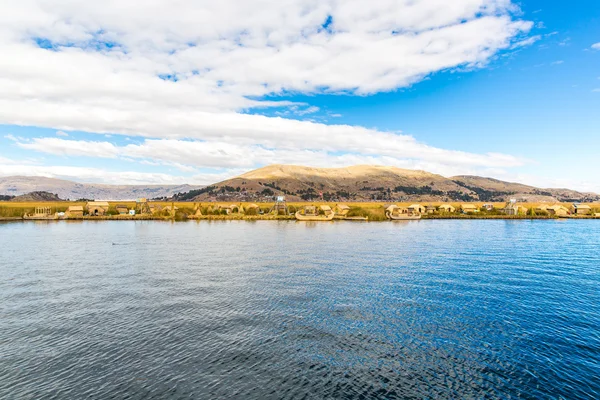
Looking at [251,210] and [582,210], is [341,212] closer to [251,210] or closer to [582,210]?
[251,210]

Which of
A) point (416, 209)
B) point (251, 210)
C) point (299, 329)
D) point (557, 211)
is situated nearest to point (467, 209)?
point (416, 209)

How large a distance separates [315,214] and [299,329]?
116m

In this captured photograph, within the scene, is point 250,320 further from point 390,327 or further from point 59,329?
point 59,329

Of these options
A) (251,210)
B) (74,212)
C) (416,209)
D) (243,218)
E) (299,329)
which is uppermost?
(74,212)

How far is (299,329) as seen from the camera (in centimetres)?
2466

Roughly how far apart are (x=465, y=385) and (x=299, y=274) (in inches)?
987

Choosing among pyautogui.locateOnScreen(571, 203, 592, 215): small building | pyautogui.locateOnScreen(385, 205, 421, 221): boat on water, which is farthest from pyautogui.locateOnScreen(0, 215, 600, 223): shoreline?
pyautogui.locateOnScreen(571, 203, 592, 215): small building

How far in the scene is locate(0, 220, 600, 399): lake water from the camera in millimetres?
17812

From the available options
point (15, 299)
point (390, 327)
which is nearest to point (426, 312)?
point (390, 327)

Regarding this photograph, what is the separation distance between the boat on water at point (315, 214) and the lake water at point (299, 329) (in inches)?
3333

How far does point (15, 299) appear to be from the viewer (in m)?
30.8

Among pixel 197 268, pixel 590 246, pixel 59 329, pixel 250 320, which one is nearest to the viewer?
pixel 59 329

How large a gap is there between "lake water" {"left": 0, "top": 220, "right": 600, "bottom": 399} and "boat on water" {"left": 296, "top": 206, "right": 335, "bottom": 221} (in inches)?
3333

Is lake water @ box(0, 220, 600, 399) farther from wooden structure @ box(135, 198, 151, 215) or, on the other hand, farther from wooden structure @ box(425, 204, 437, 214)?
wooden structure @ box(425, 204, 437, 214)
